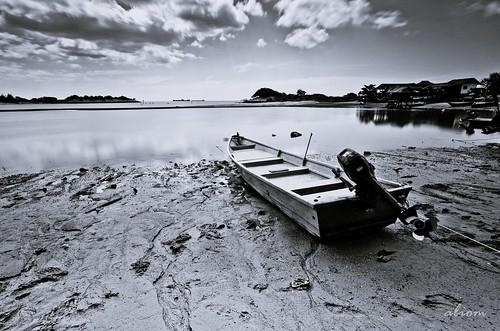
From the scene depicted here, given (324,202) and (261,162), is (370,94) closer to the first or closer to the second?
(261,162)

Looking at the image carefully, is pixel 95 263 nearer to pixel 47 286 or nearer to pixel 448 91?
pixel 47 286

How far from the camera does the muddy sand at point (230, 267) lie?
3.36m

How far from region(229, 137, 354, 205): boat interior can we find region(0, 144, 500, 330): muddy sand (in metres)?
0.87

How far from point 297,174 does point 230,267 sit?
4002mm

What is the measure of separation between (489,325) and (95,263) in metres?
5.91

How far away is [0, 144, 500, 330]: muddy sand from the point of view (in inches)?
132

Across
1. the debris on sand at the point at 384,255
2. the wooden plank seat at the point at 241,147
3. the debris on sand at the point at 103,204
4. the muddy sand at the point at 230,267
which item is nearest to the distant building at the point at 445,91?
the wooden plank seat at the point at 241,147

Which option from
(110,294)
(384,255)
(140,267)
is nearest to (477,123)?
(384,255)

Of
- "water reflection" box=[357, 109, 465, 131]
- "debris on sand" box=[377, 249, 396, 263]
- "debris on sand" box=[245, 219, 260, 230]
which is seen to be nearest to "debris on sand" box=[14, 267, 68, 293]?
"debris on sand" box=[245, 219, 260, 230]

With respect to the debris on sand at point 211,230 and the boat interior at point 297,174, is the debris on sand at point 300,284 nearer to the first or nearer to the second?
the boat interior at point 297,174

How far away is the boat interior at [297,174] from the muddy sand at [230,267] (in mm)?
868

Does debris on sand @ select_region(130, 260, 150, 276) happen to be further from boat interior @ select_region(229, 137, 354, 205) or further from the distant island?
the distant island

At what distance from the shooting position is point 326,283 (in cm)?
396

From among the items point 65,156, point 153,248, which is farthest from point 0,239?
point 65,156
